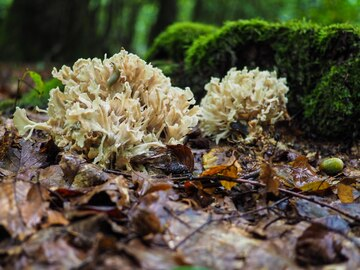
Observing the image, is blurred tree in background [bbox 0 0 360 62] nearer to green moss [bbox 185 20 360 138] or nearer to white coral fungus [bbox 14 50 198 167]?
green moss [bbox 185 20 360 138]

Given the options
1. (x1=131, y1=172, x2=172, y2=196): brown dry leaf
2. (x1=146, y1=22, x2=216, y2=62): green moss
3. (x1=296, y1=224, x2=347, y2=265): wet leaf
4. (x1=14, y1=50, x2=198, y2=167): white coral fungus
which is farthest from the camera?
(x1=146, y1=22, x2=216, y2=62): green moss


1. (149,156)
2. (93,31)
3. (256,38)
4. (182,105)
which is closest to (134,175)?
(149,156)

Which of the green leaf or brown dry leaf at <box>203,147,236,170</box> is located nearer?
brown dry leaf at <box>203,147,236,170</box>

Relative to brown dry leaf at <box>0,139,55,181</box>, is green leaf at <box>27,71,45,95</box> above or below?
above

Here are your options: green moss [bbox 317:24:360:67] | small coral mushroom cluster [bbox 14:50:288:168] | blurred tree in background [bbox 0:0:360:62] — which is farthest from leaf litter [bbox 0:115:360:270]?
blurred tree in background [bbox 0:0:360:62]

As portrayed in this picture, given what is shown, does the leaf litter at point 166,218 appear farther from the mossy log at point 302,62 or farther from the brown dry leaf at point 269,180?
the mossy log at point 302,62

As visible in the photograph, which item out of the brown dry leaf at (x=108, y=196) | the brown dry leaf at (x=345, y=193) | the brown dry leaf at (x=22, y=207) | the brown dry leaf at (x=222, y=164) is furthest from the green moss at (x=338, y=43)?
the brown dry leaf at (x=22, y=207)

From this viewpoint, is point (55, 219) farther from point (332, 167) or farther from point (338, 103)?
point (338, 103)
